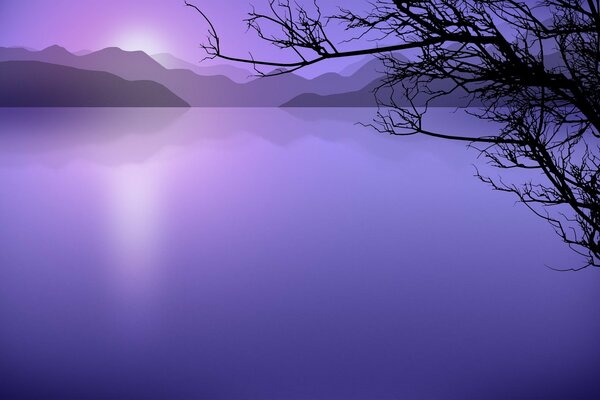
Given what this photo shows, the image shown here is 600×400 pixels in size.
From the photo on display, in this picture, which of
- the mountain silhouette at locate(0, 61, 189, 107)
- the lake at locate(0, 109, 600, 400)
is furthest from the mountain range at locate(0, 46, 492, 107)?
the lake at locate(0, 109, 600, 400)

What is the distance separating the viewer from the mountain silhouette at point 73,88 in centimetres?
8806

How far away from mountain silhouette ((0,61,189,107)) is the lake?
271 feet

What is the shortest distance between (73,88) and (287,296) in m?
94.4

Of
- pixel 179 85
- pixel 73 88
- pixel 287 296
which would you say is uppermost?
pixel 179 85

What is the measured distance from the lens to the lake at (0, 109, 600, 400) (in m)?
3.82

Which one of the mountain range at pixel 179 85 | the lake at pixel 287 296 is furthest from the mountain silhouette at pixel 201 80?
the lake at pixel 287 296

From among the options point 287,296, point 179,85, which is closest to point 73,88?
point 179,85

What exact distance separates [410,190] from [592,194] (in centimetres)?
995

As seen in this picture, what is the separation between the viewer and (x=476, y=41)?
1453mm

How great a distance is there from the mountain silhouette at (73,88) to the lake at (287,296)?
82.7 meters

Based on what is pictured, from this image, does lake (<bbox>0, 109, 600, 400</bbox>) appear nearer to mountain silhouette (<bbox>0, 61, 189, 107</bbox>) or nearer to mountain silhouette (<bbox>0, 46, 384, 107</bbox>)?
mountain silhouette (<bbox>0, 46, 384, 107</bbox>)

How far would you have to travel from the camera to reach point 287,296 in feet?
17.8

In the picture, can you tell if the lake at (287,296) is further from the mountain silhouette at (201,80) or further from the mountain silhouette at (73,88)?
the mountain silhouette at (73,88)

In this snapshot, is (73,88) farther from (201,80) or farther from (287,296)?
(287,296)
